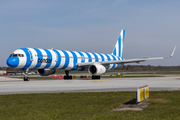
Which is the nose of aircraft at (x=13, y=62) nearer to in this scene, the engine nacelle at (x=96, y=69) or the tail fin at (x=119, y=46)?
the engine nacelle at (x=96, y=69)

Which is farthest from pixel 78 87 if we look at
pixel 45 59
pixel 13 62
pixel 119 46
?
pixel 119 46

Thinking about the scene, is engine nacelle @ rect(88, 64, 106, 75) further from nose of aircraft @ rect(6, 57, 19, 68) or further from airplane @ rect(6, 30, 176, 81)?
nose of aircraft @ rect(6, 57, 19, 68)

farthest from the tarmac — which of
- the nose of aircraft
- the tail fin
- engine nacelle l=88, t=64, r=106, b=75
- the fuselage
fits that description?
the tail fin

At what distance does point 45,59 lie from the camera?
39.2m

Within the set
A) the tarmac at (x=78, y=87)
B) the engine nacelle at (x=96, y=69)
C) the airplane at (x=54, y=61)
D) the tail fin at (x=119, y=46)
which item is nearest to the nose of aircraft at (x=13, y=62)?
the airplane at (x=54, y=61)

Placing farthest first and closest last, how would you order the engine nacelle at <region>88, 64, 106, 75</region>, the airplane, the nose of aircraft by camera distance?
the engine nacelle at <region>88, 64, 106, 75</region> → the airplane → the nose of aircraft

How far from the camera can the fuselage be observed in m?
36.4

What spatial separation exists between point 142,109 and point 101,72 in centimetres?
3072

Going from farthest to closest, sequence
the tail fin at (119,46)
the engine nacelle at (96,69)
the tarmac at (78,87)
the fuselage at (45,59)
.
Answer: the tail fin at (119,46)
the engine nacelle at (96,69)
the fuselage at (45,59)
the tarmac at (78,87)

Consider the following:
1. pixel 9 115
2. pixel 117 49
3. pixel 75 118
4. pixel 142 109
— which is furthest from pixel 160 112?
pixel 117 49

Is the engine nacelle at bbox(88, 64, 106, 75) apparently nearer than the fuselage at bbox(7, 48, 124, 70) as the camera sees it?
No

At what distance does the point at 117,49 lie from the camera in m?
59.9

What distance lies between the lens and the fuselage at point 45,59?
36.4 m

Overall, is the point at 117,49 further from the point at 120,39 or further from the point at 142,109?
the point at 142,109
